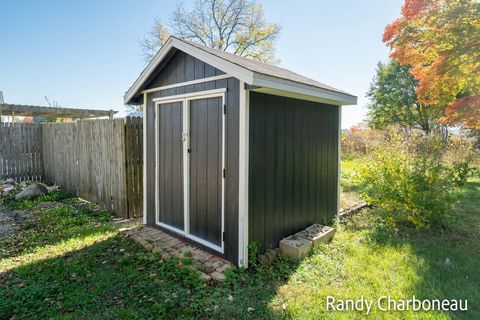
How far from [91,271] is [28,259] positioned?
1021mm

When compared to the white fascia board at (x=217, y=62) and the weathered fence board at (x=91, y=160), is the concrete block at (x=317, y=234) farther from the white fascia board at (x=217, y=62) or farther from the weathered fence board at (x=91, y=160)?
the weathered fence board at (x=91, y=160)

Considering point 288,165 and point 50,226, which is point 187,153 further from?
point 50,226

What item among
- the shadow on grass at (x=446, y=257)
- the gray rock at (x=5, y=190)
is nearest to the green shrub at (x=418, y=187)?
the shadow on grass at (x=446, y=257)

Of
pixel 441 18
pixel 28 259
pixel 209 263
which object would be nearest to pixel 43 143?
pixel 28 259

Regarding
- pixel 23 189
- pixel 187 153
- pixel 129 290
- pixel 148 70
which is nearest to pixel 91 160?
pixel 23 189

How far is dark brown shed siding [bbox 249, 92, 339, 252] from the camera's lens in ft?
10.7

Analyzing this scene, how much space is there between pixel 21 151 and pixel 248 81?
8537 millimetres

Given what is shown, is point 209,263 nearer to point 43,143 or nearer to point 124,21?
point 43,143

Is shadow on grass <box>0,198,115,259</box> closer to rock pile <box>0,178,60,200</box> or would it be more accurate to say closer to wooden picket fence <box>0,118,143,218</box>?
rock pile <box>0,178,60,200</box>

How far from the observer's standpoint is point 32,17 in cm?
864

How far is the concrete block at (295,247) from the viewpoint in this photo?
11.1ft

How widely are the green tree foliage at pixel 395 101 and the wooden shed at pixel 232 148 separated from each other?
17135 millimetres

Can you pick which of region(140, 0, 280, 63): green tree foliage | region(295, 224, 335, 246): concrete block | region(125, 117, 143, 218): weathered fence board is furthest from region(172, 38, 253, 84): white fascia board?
region(140, 0, 280, 63): green tree foliage

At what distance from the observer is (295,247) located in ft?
11.1
